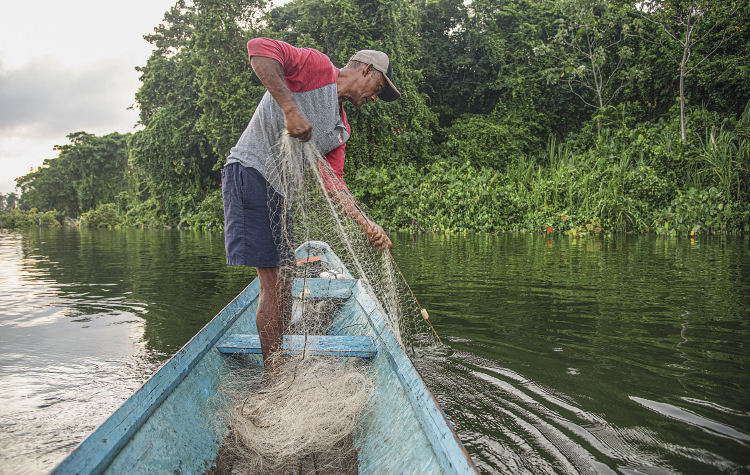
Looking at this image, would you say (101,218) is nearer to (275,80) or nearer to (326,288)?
(326,288)

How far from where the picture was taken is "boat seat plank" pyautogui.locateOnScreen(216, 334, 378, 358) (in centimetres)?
216

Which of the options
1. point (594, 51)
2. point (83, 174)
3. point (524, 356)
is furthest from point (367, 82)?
point (83, 174)

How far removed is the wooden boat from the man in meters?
0.27

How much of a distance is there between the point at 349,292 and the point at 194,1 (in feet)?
60.9

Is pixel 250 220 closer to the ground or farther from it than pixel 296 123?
closer to the ground

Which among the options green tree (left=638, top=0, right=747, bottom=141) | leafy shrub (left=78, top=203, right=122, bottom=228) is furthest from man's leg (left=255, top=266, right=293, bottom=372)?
leafy shrub (left=78, top=203, right=122, bottom=228)

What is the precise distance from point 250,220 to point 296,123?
19.3 inches

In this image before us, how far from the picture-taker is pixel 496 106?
1886 centimetres

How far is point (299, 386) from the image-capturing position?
6.54 feet

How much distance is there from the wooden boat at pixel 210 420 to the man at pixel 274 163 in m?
0.27

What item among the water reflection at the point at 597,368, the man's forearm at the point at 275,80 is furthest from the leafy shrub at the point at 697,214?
the man's forearm at the point at 275,80

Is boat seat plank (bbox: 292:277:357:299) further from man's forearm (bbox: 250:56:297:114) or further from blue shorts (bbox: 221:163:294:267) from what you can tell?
man's forearm (bbox: 250:56:297:114)

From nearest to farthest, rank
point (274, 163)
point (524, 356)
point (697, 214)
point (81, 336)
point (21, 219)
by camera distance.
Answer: point (274, 163) → point (524, 356) → point (81, 336) → point (697, 214) → point (21, 219)

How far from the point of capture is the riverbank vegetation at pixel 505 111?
39.5ft
